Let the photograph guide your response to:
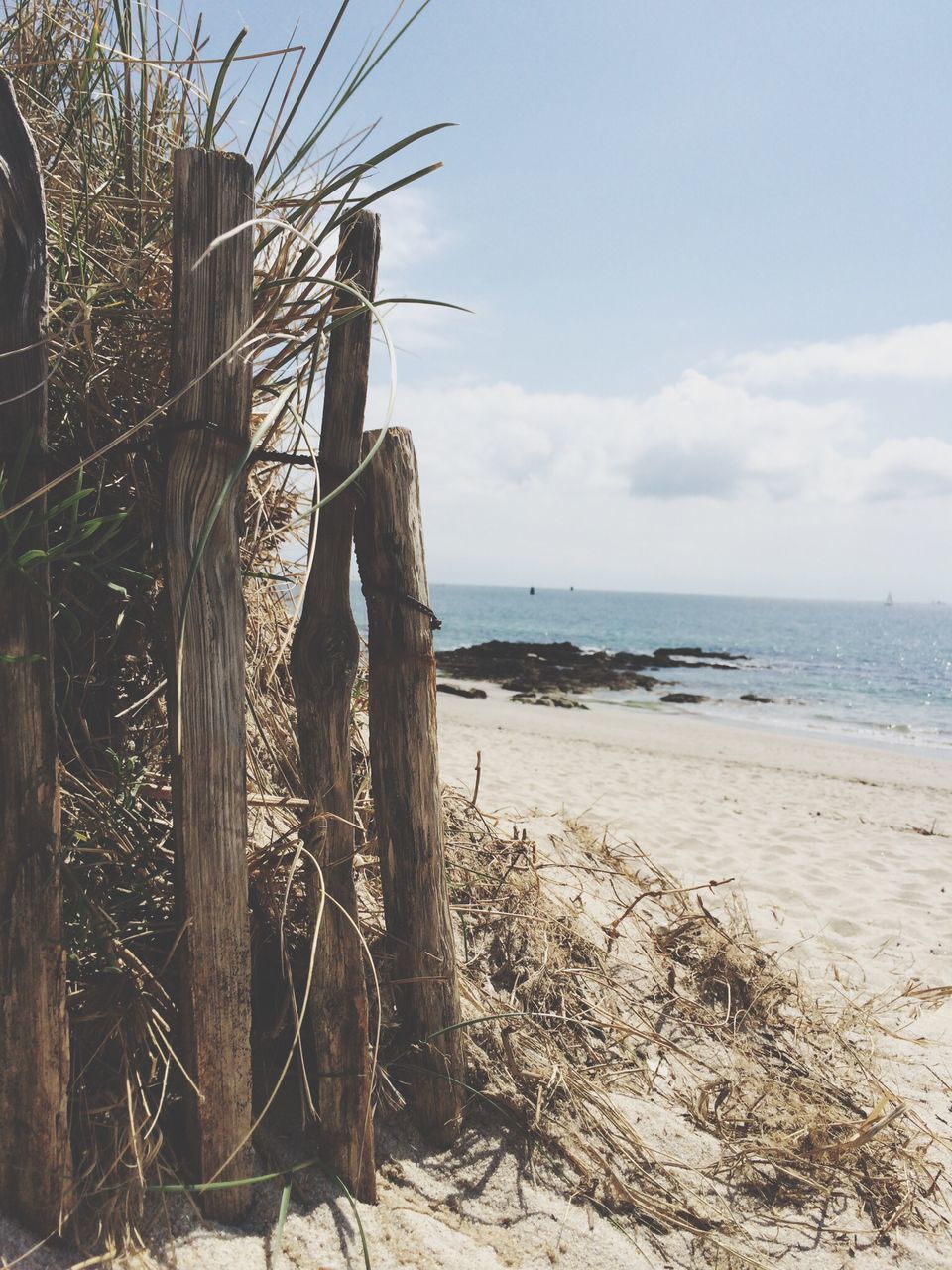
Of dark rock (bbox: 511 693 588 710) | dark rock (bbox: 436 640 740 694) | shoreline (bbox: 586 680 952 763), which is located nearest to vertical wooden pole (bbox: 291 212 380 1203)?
shoreline (bbox: 586 680 952 763)

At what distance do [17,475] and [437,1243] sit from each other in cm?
197

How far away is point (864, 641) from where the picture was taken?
217 ft

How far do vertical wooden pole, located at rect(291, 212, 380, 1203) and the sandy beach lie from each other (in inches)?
78.7

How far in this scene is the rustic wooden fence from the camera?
1.62 metres

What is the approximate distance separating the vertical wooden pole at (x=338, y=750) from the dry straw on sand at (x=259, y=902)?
83mm

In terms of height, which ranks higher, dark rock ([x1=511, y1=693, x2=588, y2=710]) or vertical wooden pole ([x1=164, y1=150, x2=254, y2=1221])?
vertical wooden pole ([x1=164, y1=150, x2=254, y2=1221])

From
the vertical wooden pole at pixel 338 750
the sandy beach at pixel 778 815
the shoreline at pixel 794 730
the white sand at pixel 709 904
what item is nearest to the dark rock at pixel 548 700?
the shoreline at pixel 794 730

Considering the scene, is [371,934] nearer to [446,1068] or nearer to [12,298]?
[446,1068]

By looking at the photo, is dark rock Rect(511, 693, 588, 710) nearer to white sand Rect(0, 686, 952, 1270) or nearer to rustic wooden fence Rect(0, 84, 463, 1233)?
white sand Rect(0, 686, 952, 1270)

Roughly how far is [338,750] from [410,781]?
28 centimetres

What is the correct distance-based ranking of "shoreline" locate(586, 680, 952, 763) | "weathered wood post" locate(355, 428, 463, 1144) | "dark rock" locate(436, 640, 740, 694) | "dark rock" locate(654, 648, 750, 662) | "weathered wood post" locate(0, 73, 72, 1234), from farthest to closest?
1. "dark rock" locate(654, 648, 750, 662)
2. "dark rock" locate(436, 640, 740, 694)
3. "shoreline" locate(586, 680, 952, 763)
4. "weathered wood post" locate(355, 428, 463, 1144)
5. "weathered wood post" locate(0, 73, 72, 1234)

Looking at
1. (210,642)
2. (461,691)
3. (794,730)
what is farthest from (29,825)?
(794,730)

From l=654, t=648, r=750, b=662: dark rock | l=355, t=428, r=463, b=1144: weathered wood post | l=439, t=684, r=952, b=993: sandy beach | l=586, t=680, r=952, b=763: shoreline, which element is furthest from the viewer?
l=654, t=648, r=750, b=662: dark rock

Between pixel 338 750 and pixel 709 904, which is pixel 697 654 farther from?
pixel 338 750
